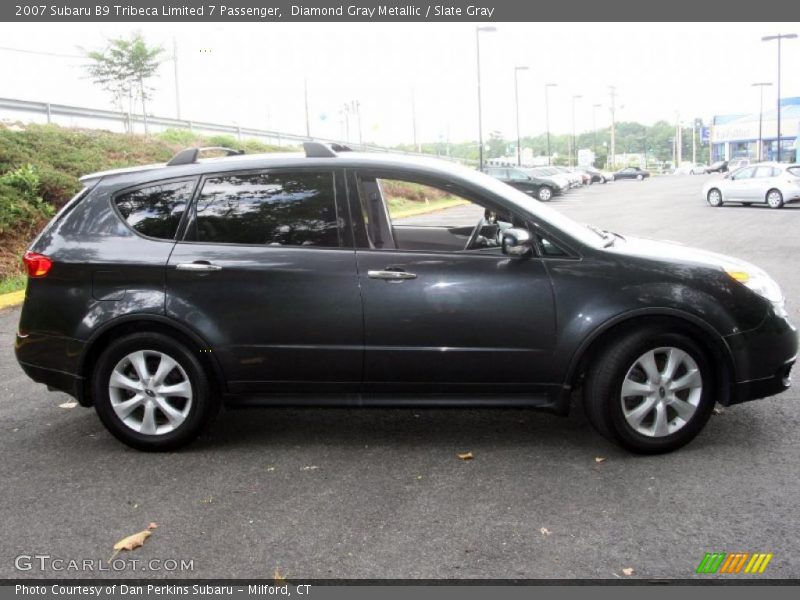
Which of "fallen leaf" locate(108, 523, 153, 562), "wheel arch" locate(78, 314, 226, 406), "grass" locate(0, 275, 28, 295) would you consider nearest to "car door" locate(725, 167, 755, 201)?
"grass" locate(0, 275, 28, 295)

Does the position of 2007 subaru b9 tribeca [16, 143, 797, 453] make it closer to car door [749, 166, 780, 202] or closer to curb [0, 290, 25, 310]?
curb [0, 290, 25, 310]

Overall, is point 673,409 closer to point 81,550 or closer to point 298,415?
point 298,415

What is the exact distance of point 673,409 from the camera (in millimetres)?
4547

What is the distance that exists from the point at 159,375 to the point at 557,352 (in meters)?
2.28

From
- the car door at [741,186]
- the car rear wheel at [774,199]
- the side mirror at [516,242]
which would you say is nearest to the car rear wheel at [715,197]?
the car door at [741,186]

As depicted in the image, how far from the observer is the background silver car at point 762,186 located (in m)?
25.0

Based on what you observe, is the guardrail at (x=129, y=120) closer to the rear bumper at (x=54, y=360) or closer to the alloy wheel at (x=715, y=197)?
the alloy wheel at (x=715, y=197)

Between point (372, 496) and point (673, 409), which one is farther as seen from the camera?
point (673, 409)

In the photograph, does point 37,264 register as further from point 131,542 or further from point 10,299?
point 10,299

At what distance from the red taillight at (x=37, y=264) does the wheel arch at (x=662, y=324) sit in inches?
122

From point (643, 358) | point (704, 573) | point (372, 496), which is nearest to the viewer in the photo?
point (704, 573)

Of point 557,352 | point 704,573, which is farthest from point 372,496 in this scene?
point 704,573

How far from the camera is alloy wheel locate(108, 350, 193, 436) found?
15.3 ft

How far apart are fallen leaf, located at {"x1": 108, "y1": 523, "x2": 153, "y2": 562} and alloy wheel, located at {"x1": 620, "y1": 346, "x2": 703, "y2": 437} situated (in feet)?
8.47
